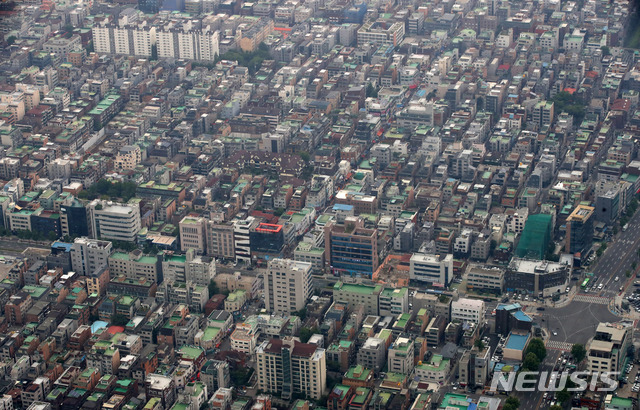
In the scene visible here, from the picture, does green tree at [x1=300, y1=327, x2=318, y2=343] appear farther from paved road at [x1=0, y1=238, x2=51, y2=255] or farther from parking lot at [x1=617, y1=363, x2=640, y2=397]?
paved road at [x1=0, y1=238, x2=51, y2=255]

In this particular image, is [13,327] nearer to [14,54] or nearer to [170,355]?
[170,355]

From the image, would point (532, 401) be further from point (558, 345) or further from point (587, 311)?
point (587, 311)

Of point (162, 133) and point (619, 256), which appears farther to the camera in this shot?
point (162, 133)

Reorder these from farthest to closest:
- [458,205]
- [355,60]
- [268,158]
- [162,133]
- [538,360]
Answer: [355,60]
[162,133]
[268,158]
[458,205]
[538,360]

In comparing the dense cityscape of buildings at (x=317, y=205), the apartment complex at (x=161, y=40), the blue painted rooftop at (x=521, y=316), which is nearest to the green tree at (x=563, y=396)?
the dense cityscape of buildings at (x=317, y=205)

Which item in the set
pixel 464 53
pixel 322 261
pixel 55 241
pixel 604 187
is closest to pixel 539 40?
pixel 464 53

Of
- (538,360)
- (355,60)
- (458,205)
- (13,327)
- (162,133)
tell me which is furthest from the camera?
(355,60)
